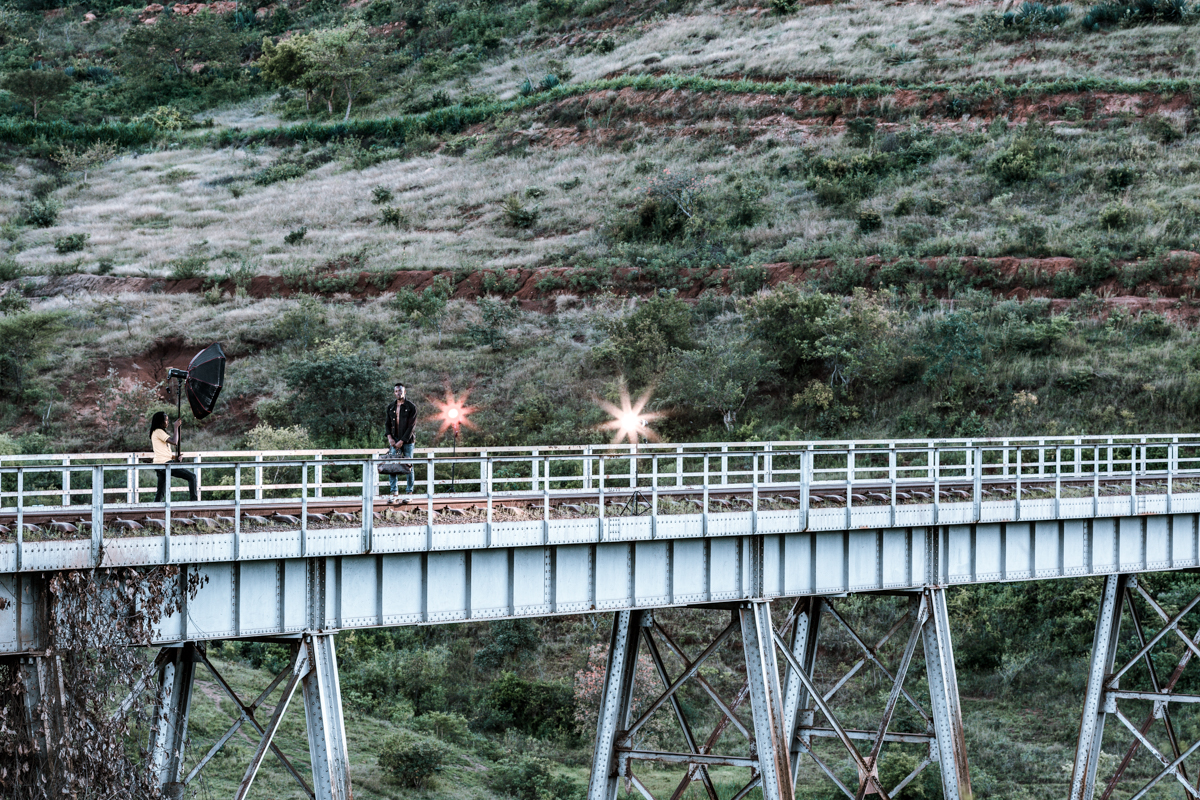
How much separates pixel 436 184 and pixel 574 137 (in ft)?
29.2

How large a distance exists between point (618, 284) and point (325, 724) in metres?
43.4

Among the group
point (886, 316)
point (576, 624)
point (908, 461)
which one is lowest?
point (576, 624)

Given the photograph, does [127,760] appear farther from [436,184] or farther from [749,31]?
[749,31]

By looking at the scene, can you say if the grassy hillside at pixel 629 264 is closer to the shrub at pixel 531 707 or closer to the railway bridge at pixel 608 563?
the shrub at pixel 531 707

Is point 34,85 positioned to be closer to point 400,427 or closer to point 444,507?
point 400,427

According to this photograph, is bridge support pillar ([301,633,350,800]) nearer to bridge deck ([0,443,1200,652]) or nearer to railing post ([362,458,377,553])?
bridge deck ([0,443,1200,652])

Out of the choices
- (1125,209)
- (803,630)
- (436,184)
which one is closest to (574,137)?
(436,184)

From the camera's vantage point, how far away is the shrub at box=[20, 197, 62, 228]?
73.8 meters

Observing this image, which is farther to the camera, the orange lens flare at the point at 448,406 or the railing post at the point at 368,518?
the orange lens flare at the point at 448,406

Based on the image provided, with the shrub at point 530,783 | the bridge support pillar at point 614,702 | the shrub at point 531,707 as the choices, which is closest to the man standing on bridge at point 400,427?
the bridge support pillar at point 614,702

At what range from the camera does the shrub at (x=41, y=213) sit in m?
73.8

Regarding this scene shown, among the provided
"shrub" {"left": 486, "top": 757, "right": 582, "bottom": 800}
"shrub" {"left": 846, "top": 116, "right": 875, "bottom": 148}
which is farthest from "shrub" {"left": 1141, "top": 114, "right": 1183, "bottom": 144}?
"shrub" {"left": 486, "top": 757, "right": 582, "bottom": 800}

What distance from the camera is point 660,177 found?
6675 cm

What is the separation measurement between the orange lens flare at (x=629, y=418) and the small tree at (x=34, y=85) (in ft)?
213
